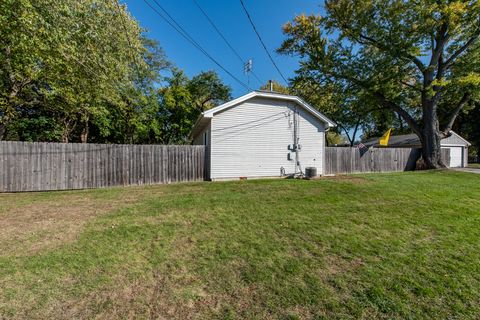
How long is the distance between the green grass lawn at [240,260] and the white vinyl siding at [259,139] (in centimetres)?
472

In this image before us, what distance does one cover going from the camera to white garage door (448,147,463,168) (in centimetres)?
2158

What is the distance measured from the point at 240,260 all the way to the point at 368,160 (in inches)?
561

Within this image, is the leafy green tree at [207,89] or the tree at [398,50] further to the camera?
the leafy green tree at [207,89]

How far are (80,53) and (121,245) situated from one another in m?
9.75

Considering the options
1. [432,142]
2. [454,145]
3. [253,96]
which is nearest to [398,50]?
[432,142]

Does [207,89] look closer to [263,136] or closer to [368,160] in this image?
[263,136]

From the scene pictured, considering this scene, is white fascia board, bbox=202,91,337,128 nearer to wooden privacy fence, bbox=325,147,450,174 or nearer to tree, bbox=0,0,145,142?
wooden privacy fence, bbox=325,147,450,174

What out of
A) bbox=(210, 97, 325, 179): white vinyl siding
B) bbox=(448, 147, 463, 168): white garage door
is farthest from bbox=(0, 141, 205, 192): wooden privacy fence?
bbox=(448, 147, 463, 168): white garage door

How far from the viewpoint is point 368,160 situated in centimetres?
1443

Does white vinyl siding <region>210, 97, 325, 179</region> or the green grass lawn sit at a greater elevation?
white vinyl siding <region>210, 97, 325, 179</region>

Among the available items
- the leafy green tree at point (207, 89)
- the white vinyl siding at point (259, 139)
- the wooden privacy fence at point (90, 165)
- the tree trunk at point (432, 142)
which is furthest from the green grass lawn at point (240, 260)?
the leafy green tree at point (207, 89)

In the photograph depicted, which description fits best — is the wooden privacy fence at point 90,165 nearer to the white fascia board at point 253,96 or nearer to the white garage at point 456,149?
the white fascia board at point 253,96

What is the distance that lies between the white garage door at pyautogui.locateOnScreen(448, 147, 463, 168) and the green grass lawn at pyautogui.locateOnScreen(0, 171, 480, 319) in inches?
865

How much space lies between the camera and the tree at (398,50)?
43.2ft
